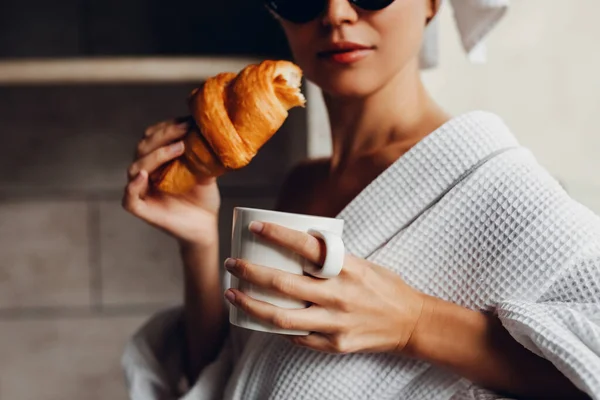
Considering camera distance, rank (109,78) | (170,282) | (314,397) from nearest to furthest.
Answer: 1. (314,397)
2. (109,78)
3. (170,282)

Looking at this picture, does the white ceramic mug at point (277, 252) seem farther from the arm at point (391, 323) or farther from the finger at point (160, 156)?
the finger at point (160, 156)

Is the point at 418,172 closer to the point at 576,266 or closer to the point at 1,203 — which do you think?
the point at 576,266

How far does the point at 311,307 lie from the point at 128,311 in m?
1.01

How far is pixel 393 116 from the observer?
818 mm

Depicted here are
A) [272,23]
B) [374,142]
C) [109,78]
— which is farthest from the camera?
[272,23]

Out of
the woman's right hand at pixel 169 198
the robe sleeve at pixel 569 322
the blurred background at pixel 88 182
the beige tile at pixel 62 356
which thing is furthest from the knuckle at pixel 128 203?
the beige tile at pixel 62 356

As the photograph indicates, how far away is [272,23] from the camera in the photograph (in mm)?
1371

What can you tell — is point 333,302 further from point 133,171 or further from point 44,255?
point 44,255

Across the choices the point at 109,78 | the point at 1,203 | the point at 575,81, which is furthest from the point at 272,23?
the point at 1,203

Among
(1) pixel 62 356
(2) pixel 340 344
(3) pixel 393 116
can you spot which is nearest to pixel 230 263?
(2) pixel 340 344

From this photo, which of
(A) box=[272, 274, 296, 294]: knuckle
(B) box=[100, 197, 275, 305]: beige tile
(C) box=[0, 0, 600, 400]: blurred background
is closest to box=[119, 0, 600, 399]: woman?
(A) box=[272, 274, 296, 294]: knuckle

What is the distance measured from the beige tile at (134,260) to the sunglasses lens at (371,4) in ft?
2.96

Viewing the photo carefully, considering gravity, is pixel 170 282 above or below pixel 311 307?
below

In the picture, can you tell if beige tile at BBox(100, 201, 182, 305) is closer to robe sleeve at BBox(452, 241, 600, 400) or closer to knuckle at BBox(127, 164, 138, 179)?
knuckle at BBox(127, 164, 138, 179)
